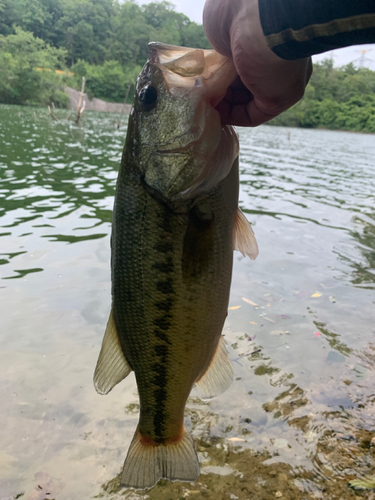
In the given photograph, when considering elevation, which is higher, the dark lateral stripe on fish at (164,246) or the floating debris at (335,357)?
the dark lateral stripe on fish at (164,246)

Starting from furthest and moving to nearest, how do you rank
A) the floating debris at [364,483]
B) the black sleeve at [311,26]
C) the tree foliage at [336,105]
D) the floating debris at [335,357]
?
the tree foliage at [336,105], the floating debris at [335,357], the floating debris at [364,483], the black sleeve at [311,26]

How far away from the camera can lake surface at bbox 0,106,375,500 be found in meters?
2.97

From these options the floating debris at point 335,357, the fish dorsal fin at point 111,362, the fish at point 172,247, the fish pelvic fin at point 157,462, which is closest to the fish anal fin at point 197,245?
the fish at point 172,247

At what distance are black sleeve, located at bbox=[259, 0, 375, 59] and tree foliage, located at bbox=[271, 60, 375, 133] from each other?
82216 millimetres

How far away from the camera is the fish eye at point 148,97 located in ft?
5.82

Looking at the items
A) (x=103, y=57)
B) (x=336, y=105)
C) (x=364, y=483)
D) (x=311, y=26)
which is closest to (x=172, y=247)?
(x=311, y=26)

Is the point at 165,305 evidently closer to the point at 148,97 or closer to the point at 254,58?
the point at 148,97

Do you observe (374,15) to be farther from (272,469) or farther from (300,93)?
(272,469)

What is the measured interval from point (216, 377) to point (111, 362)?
65 cm

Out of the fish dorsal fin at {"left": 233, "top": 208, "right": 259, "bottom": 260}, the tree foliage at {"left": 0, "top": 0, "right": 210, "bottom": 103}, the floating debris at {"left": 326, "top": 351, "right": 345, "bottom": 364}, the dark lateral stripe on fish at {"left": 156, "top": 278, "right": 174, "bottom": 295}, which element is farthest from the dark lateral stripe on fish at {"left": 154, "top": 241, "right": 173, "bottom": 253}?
the tree foliage at {"left": 0, "top": 0, "right": 210, "bottom": 103}

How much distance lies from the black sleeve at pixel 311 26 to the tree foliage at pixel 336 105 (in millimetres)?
82216

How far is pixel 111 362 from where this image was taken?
2.14 metres

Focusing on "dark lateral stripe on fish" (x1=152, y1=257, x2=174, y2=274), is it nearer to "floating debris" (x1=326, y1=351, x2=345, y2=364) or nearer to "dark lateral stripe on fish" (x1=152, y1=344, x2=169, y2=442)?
"dark lateral stripe on fish" (x1=152, y1=344, x2=169, y2=442)

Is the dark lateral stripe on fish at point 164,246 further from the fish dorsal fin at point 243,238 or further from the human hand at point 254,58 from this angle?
the human hand at point 254,58
